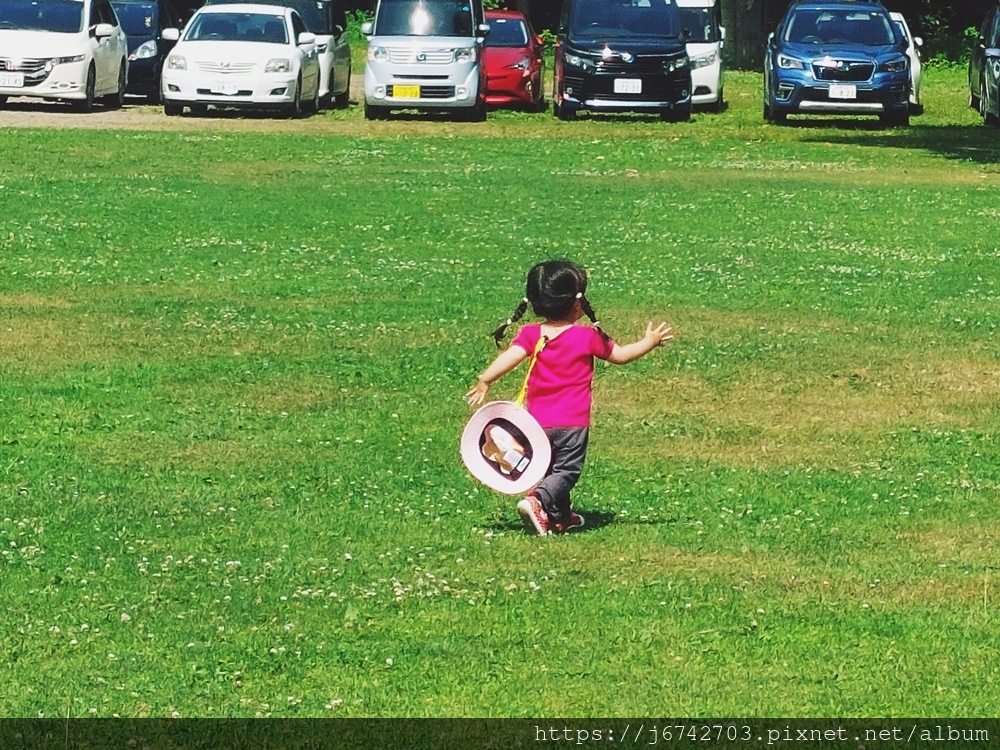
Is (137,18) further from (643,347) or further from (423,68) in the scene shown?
(643,347)

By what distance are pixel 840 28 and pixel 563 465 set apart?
25.5m

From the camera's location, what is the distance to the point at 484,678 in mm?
6176

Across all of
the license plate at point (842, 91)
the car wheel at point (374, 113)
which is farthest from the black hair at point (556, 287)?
the car wheel at point (374, 113)

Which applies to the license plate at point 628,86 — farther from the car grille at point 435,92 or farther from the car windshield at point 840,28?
the car windshield at point 840,28

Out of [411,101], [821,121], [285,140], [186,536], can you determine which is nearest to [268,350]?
[186,536]

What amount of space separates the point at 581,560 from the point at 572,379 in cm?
74

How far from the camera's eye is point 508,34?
119 ft

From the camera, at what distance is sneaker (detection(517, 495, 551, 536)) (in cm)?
784

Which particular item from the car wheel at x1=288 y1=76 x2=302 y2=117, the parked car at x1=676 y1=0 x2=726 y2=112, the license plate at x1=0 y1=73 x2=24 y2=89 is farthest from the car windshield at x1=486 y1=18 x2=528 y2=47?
the license plate at x1=0 y1=73 x2=24 y2=89

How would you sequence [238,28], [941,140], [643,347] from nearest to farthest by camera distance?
[643,347]
[941,140]
[238,28]

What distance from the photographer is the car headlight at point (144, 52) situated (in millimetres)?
34469

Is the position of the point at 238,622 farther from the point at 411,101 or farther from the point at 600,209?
the point at 411,101

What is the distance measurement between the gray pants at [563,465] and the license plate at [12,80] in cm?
2369

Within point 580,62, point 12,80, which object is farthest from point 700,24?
point 12,80
